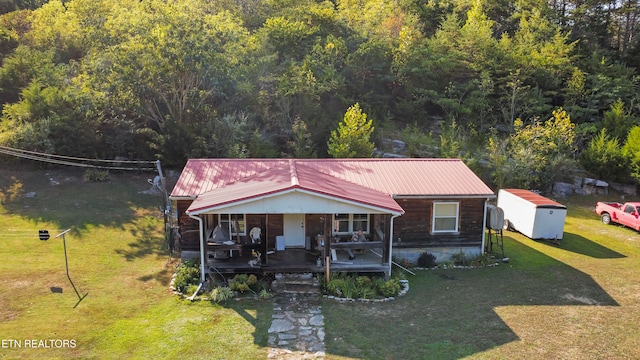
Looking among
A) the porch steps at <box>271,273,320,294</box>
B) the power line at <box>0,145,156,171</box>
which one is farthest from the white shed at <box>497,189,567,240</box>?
the power line at <box>0,145,156,171</box>

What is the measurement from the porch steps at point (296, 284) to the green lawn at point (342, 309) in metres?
0.88

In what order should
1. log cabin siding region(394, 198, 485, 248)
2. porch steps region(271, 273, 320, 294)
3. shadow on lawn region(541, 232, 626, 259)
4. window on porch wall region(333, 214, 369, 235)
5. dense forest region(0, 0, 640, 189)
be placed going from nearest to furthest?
1. porch steps region(271, 273, 320, 294)
2. log cabin siding region(394, 198, 485, 248)
3. window on porch wall region(333, 214, 369, 235)
4. shadow on lawn region(541, 232, 626, 259)
5. dense forest region(0, 0, 640, 189)

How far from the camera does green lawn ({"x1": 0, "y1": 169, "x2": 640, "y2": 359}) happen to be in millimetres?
11453

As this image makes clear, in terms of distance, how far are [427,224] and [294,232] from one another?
5.10 metres

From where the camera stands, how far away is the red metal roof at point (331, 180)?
15.0 metres

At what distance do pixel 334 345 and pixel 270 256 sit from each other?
5367 mm

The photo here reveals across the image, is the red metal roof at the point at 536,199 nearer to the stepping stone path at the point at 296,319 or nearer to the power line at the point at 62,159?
the stepping stone path at the point at 296,319

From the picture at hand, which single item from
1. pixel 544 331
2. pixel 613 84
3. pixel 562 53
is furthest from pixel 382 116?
pixel 544 331

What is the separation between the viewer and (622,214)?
22828mm

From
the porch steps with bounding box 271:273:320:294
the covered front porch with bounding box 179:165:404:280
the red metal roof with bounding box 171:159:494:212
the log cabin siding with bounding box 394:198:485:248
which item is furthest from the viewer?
the log cabin siding with bounding box 394:198:485:248

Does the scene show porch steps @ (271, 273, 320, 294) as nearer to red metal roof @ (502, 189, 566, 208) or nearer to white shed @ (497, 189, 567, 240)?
white shed @ (497, 189, 567, 240)

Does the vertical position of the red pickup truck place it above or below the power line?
below

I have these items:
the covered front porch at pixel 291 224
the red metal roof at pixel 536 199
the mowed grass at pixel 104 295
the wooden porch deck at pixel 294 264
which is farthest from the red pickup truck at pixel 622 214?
the mowed grass at pixel 104 295

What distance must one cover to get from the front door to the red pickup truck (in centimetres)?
1664
